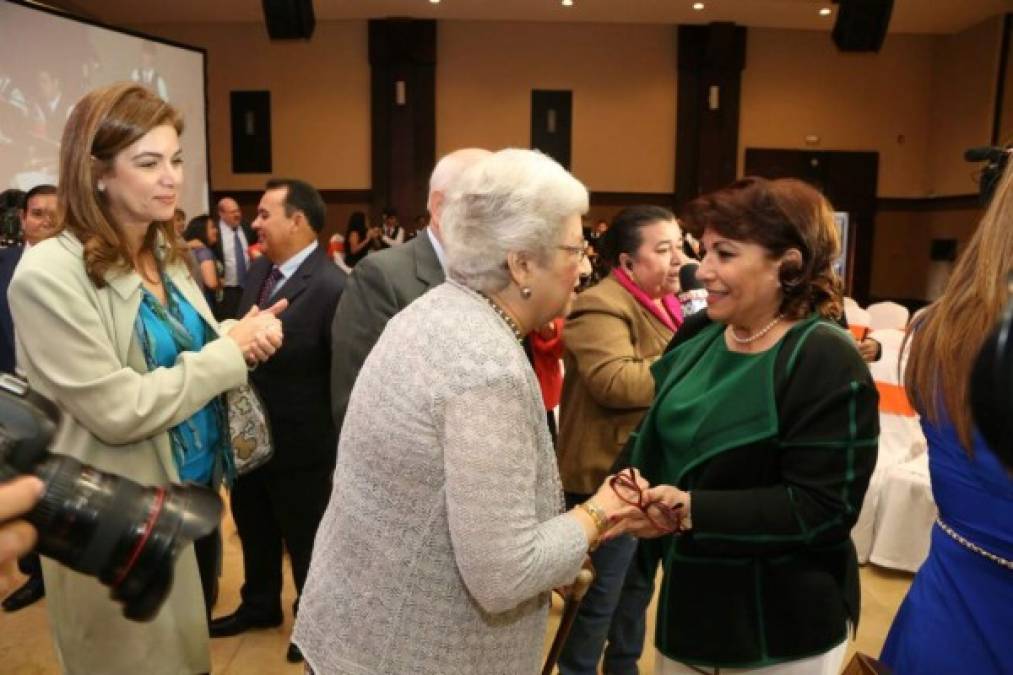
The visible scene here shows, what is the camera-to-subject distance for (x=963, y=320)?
3.68ft

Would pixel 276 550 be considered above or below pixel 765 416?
below

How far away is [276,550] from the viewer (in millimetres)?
3223

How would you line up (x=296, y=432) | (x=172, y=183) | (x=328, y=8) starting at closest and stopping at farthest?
1. (x=172, y=183)
2. (x=296, y=432)
3. (x=328, y=8)

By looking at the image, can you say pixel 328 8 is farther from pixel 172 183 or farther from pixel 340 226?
pixel 172 183

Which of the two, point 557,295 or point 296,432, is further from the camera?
point 296,432

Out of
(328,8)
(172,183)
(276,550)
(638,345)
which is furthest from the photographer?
(328,8)

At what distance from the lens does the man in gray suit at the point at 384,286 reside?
7.63ft

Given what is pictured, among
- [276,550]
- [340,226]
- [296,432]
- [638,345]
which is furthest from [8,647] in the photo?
[340,226]

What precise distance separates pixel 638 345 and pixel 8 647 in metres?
2.58

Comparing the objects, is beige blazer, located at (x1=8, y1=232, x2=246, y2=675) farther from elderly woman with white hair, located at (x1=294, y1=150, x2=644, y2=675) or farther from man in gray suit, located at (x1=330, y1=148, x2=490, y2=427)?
man in gray suit, located at (x1=330, y1=148, x2=490, y2=427)

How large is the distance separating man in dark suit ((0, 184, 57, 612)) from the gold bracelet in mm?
2773

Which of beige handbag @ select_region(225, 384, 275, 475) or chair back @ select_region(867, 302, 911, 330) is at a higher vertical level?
beige handbag @ select_region(225, 384, 275, 475)

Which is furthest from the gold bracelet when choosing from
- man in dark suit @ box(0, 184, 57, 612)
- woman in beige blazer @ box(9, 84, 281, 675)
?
man in dark suit @ box(0, 184, 57, 612)

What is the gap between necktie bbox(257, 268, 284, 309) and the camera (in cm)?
313
